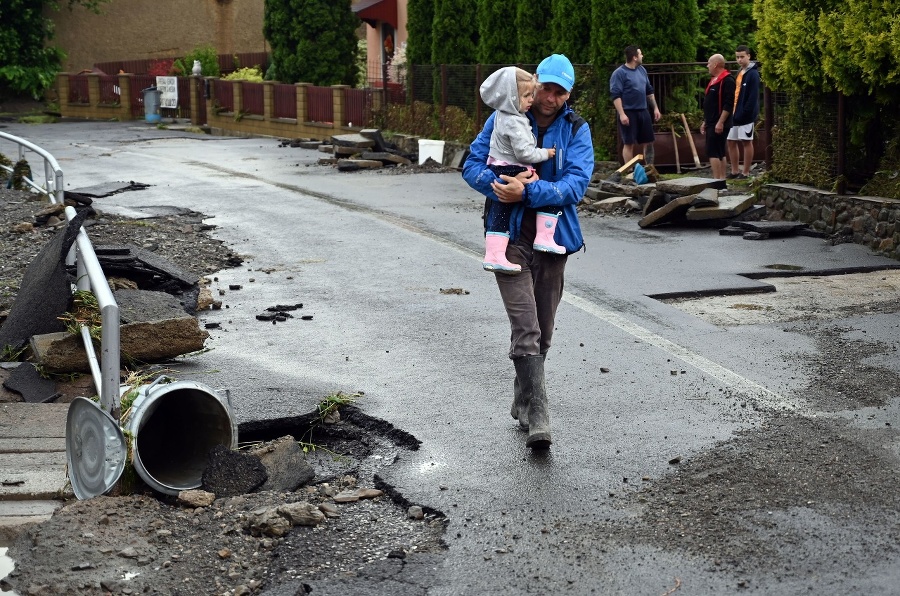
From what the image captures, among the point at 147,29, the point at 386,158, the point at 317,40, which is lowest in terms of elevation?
the point at 386,158

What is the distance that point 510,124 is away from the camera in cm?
588

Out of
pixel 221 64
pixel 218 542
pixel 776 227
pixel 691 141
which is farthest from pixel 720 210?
pixel 221 64

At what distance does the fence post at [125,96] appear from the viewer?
139ft

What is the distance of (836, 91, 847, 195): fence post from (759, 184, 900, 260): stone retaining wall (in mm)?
127

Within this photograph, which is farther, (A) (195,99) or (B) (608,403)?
(A) (195,99)

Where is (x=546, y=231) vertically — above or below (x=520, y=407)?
above

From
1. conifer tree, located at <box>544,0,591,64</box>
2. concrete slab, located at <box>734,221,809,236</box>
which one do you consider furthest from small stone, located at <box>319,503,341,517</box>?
conifer tree, located at <box>544,0,591,64</box>

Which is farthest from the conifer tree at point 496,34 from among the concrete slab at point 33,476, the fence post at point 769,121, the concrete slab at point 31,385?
the concrete slab at point 33,476

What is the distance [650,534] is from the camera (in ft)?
15.8

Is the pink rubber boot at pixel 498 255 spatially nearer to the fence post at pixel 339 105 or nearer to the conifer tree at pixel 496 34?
the conifer tree at pixel 496 34

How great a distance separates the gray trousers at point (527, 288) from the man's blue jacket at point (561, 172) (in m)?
0.11

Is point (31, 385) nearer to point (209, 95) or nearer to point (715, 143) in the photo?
point (715, 143)

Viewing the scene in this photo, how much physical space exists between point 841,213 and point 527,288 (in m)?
7.87

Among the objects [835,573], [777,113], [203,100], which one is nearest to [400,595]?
[835,573]
